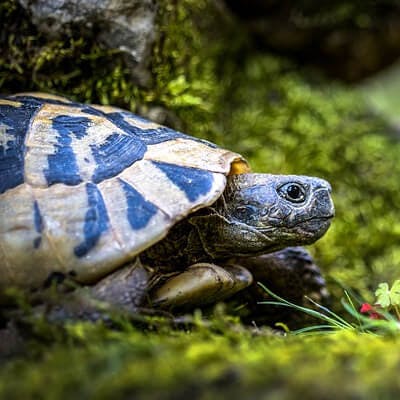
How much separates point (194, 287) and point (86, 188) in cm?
57

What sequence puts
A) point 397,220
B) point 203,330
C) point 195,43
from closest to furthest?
point 203,330 < point 195,43 < point 397,220

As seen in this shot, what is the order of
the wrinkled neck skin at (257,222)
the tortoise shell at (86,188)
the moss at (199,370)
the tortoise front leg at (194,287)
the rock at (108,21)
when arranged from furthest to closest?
the rock at (108,21), the wrinkled neck skin at (257,222), the tortoise front leg at (194,287), the tortoise shell at (86,188), the moss at (199,370)

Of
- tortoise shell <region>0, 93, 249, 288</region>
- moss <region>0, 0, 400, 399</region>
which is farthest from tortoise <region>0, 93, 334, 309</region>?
moss <region>0, 0, 400, 399</region>

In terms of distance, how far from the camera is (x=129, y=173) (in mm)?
2299

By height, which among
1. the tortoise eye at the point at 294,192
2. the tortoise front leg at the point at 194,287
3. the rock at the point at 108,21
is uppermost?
the rock at the point at 108,21

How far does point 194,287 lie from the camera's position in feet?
7.56

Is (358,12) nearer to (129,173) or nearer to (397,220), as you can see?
(397,220)

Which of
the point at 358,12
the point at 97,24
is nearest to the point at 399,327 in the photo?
the point at 97,24

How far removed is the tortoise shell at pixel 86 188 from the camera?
6.88 feet

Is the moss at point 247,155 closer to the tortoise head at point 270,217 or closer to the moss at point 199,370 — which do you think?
the moss at point 199,370

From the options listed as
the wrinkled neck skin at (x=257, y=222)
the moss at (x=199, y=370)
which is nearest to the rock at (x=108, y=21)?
the wrinkled neck skin at (x=257, y=222)

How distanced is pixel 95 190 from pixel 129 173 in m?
0.16

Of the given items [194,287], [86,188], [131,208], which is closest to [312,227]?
[194,287]

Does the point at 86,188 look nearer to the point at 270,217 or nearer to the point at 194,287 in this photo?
the point at 194,287
